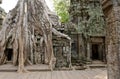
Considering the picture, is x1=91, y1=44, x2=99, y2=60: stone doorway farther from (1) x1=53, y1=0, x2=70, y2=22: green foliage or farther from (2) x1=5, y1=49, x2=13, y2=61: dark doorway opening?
(1) x1=53, y1=0, x2=70, y2=22: green foliage

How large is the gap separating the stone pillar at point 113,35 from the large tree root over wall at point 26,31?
5.42 metres

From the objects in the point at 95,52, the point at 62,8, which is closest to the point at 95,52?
the point at 95,52

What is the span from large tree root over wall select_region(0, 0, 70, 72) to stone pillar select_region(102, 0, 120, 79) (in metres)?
5.42

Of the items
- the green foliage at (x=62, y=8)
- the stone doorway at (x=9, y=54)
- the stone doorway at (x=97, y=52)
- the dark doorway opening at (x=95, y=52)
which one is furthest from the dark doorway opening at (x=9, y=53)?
the green foliage at (x=62, y=8)

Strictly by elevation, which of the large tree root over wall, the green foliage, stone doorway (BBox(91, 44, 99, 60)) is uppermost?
the green foliage

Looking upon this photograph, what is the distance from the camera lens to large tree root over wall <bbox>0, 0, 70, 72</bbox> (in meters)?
9.16

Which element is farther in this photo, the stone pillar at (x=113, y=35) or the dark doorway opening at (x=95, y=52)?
the dark doorway opening at (x=95, y=52)

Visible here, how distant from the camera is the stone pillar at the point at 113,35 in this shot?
3518 millimetres

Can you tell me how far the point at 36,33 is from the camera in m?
10.2

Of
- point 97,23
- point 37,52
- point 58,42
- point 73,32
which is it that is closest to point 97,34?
point 97,23

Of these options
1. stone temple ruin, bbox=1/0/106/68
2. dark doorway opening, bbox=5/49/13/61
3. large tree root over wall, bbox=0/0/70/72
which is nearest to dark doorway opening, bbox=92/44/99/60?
stone temple ruin, bbox=1/0/106/68

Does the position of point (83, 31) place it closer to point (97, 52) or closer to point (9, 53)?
point (97, 52)

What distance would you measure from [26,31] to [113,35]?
20.9ft

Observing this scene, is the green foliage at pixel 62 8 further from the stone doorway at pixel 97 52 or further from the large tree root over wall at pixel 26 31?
the large tree root over wall at pixel 26 31
